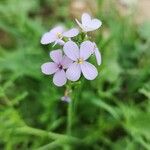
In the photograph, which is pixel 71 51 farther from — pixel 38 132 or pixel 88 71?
pixel 38 132

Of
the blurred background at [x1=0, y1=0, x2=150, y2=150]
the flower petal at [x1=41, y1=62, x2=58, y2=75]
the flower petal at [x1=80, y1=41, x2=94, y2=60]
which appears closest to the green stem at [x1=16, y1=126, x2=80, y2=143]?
the blurred background at [x1=0, y1=0, x2=150, y2=150]

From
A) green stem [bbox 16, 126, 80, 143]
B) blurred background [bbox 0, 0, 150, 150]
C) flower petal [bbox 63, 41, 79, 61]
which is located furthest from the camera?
blurred background [bbox 0, 0, 150, 150]

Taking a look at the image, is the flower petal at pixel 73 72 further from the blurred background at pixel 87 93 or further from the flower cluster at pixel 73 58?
the blurred background at pixel 87 93

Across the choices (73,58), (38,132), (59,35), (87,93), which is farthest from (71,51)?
(87,93)

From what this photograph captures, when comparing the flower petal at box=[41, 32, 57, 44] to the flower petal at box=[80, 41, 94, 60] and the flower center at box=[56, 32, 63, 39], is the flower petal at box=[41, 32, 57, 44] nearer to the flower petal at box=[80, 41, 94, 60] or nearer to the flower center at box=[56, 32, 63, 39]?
the flower center at box=[56, 32, 63, 39]

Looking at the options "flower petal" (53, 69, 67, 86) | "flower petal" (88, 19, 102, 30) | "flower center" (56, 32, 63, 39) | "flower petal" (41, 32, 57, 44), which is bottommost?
"flower petal" (53, 69, 67, 86)

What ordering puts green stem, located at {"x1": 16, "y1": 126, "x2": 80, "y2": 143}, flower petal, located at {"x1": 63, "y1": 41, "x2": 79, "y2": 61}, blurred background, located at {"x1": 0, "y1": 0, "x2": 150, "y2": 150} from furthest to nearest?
blurred background, located at {"x1": 0, "y1": 0, "x2": 150, "y2": 150} < green stem, located at {"x1": 16, "y1": 126, "x2": 80, "y2": 143} < flower petal, located at {"x1": 63, "y1": 41, "x2": 79, "y2": 61}

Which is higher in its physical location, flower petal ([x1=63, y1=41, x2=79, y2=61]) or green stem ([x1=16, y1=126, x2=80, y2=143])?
flower petal ([x1=63, y1=41, x2=79, y2=61])

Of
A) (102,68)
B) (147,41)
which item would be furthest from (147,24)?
(102,68)

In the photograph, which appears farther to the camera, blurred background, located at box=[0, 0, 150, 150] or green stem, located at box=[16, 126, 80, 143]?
blurred background, located at box=[0, 0, 150, 150]
